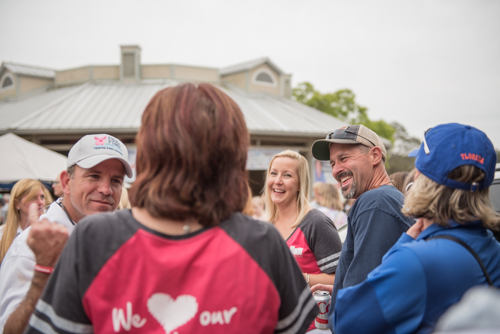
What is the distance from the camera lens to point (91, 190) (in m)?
2.34

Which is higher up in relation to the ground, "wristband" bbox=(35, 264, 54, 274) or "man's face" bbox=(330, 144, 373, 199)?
"man's face" bbox=(330, 144, 373, 199)

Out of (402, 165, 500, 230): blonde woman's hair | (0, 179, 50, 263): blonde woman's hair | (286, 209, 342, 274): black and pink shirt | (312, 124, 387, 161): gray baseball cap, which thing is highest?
(312, 124, 387, 161): gray baseball cap

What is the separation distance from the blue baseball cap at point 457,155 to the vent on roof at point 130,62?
22167 millimetres

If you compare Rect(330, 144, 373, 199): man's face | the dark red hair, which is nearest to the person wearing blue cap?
the dark red hair

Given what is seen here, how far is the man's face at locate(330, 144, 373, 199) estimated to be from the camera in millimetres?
2764

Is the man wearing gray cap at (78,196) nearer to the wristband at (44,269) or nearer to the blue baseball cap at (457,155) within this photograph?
the wristband at (44,269)

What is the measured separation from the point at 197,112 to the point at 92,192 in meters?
1.40

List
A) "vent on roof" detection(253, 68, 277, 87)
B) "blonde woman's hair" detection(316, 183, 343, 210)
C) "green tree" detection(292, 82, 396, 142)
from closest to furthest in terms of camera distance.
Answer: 1. "blonde woman's hair" detection(316, 183, 343, 210)
2. "vent on roof" detection(253, 68, 277, 87)
3. "green tree" detection(292, 82, 396, 142)

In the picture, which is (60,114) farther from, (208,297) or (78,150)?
(208,297)

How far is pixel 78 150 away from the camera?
235 cm

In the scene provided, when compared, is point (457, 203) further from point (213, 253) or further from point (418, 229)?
point (213, 253)

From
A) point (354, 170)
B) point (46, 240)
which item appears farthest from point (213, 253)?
point (354, 170)

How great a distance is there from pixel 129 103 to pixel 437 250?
752 inches

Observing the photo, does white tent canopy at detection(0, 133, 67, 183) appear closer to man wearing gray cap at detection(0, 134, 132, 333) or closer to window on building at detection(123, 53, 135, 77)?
man wearing gray cap at detection(0, 134, 132, 333)
